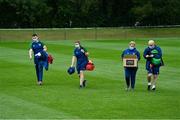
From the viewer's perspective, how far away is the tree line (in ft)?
248

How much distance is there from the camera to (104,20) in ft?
273

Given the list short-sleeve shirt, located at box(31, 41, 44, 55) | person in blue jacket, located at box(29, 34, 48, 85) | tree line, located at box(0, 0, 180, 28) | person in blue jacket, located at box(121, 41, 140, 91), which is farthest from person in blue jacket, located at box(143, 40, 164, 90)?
tree line, located at box(0, 0, 180, 28)

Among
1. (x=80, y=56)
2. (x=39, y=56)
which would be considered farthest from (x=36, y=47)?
(x=80, y=56)

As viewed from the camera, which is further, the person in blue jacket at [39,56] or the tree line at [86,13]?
the tree line at [86,13]

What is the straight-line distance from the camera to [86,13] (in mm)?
80312

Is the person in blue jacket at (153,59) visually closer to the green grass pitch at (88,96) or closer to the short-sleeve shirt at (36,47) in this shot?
the green grass pitch at (88,96)

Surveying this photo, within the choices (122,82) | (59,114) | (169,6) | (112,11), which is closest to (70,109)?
(59,114)

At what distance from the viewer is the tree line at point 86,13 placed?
248 feet

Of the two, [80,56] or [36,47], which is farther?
[36,47]

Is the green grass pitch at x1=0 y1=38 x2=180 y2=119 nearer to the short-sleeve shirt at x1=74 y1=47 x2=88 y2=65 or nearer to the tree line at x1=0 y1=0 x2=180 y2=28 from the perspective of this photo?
the short-sleeve shirt at x1=74 y1=47 x2=88 y2=65

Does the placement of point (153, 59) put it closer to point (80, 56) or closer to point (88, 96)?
point (80, 56)

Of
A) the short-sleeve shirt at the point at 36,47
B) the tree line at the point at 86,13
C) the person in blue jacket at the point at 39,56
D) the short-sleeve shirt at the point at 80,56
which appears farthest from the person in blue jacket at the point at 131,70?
the tree line at the point at 86,13

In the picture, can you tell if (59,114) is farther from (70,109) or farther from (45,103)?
(45,103)

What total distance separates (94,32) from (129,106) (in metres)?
51.1
